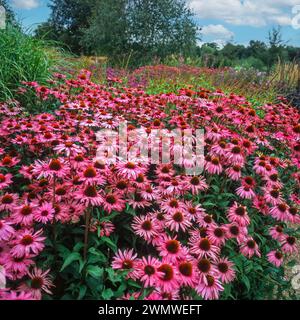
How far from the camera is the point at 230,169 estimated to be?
7.11 feet

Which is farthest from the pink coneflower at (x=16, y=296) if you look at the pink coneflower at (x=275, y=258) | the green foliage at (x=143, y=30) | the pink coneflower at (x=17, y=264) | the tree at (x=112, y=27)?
the tree at (x=112, y=27)

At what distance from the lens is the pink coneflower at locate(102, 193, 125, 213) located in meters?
1.67

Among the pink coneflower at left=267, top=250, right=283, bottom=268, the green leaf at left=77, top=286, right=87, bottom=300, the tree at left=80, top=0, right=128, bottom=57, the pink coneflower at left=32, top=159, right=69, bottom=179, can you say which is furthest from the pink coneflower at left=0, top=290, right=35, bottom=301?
the tree at left=80, top=0, right=128, bottom=57

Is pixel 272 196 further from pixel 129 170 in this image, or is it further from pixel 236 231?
pixel 129 170

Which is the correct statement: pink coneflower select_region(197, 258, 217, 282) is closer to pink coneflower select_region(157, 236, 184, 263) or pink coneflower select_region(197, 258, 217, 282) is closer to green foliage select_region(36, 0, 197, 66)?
pink coneflower select_region(157, 236, 184, 263)

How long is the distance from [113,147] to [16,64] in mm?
2620

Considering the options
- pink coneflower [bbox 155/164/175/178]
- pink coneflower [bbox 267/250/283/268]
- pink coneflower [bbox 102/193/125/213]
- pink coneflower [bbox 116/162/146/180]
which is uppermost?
pink coneflower [bbox 116/162/146/180]

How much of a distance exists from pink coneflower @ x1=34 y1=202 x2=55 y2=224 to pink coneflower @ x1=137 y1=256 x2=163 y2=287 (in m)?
0.46

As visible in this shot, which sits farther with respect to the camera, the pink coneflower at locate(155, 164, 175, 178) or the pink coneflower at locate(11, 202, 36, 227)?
the pink coneflower at locate(155, 164, 175, 178)

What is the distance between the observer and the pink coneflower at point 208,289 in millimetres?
1444

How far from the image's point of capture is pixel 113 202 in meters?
1.70

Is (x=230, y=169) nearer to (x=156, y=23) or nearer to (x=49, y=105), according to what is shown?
(x=49, y=105)

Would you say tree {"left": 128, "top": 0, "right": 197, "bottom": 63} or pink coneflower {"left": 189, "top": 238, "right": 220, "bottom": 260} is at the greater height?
tree {"left": 128, "top": 0, "right": 197, "bottom": 63}
